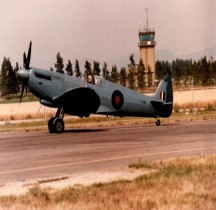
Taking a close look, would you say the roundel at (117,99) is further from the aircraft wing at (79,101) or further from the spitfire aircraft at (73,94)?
the aircraft wing at (79,101)

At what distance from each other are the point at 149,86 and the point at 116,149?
276 ft

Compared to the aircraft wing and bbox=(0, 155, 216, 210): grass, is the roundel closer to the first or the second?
the aircraft wing

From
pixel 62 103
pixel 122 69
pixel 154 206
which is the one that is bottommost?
pixel 154 206

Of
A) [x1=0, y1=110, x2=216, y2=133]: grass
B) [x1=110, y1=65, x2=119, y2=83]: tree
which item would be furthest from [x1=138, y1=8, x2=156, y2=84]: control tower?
[x1=0, y1=110, x2=216, y2=133]: grass

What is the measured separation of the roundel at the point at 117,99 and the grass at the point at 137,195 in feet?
47.5

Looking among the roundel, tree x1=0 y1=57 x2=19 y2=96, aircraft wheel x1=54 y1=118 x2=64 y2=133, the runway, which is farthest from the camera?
tree x1=0 y1=57 x2=19 y2=96

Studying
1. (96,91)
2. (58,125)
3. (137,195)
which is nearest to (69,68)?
(96,91)

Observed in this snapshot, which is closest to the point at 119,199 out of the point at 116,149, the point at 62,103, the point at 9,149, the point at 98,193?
the point at 98,193

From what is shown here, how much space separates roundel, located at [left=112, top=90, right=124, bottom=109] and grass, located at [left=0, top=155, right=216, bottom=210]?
570 inches

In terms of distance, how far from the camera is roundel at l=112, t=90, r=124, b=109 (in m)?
22.7

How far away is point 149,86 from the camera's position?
317 ft

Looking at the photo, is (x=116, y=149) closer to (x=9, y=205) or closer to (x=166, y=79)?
(x=9, y=205)

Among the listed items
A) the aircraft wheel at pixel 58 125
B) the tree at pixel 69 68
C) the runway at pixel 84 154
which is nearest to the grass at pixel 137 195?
the runway at pixel 84 154

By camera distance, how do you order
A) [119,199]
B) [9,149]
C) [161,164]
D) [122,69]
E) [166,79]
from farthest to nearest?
[122,69] < [166,79] < [9,149] < [161,164] < [119,199]
